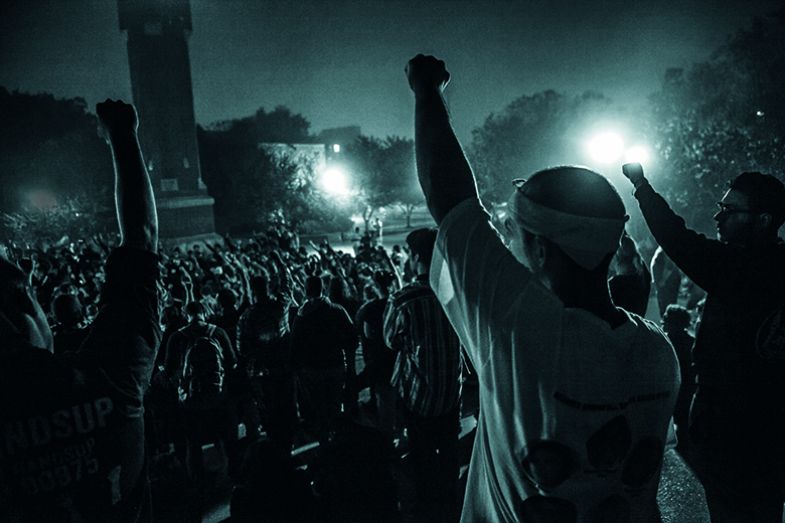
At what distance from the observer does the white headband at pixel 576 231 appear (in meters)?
1.29

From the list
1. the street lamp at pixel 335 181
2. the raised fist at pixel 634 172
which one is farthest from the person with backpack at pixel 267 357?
the street lamp at pixel 335 181

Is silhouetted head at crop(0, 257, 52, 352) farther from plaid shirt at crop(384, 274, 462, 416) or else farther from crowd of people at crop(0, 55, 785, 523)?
plaid shirt at crop(384, 274, 462, 416)

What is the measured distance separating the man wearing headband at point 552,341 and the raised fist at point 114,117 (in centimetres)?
120

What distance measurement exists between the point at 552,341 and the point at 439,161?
0.57 meters

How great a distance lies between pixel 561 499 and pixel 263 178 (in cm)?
3978

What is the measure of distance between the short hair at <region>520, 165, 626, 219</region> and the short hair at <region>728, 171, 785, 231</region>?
1653 millimetres

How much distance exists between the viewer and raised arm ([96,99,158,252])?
1.84 m

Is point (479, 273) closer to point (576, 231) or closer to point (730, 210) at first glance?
point (576, 231)

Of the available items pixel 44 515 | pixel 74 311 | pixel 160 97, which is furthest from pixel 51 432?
pixel 160 97

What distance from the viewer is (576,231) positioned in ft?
4.22

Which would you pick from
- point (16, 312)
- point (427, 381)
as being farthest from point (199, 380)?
point (16, 312)

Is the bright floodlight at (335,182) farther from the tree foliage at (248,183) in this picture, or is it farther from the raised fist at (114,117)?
the raised fist at (114,117)

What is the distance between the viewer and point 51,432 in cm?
175

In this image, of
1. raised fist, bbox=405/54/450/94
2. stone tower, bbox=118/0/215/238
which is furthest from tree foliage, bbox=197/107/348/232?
raised fist, bbox=405/54/450/94
